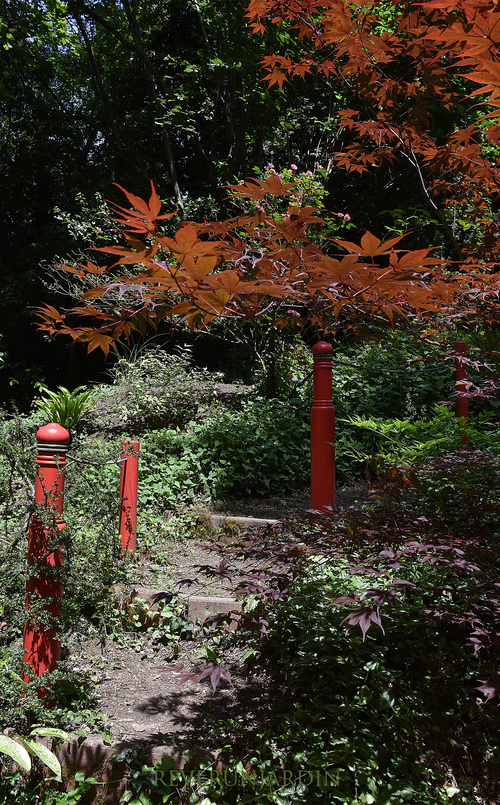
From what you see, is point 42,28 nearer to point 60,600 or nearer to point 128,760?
point 60,600

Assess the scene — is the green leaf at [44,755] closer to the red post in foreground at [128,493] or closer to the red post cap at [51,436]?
the red post cap at [51,436]

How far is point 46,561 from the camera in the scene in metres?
2.03

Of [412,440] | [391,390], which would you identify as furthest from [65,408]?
[412,440]

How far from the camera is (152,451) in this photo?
477 centimetres

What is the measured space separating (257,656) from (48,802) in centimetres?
87

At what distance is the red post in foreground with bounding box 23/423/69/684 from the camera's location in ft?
6.52

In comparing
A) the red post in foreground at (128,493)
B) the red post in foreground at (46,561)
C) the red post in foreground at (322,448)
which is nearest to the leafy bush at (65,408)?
the red post in foreground at (128,493)

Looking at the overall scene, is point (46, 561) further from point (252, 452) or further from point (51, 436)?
point (252, 452)

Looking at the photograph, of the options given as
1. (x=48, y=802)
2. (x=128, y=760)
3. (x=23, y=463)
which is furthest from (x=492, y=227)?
(x=48, y=802)

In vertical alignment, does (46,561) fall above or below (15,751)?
above

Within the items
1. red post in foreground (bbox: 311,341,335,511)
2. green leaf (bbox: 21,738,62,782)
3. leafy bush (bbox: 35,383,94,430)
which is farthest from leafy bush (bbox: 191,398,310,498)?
green leaf (bbox: 21,738,62,782)

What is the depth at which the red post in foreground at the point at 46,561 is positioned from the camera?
199cm

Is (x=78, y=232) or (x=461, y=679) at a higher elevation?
(x=78, y=232)

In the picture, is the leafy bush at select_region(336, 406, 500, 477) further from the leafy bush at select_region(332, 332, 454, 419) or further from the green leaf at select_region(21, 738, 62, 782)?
the green leaf at select_region(21, 738, 62, 782)
